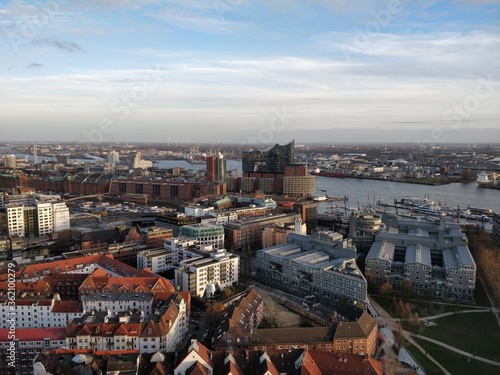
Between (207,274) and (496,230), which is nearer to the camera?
(207,274)

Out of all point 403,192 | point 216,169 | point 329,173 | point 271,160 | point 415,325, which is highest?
point 271,160

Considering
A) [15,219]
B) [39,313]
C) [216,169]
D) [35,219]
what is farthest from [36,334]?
[216,169]

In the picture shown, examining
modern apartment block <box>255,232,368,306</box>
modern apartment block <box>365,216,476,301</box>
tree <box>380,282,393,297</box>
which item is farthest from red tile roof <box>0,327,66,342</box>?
modern apartment block <box>365,216,476,301</box>

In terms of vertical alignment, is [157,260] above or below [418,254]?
below

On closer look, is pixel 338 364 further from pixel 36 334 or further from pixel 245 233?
pixel 245 233

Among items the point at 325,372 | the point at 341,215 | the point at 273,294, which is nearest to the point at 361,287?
the point at 273,294

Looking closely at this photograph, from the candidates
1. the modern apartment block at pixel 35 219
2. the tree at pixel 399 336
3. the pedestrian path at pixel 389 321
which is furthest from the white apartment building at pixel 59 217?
the tree at pixel 399 336
